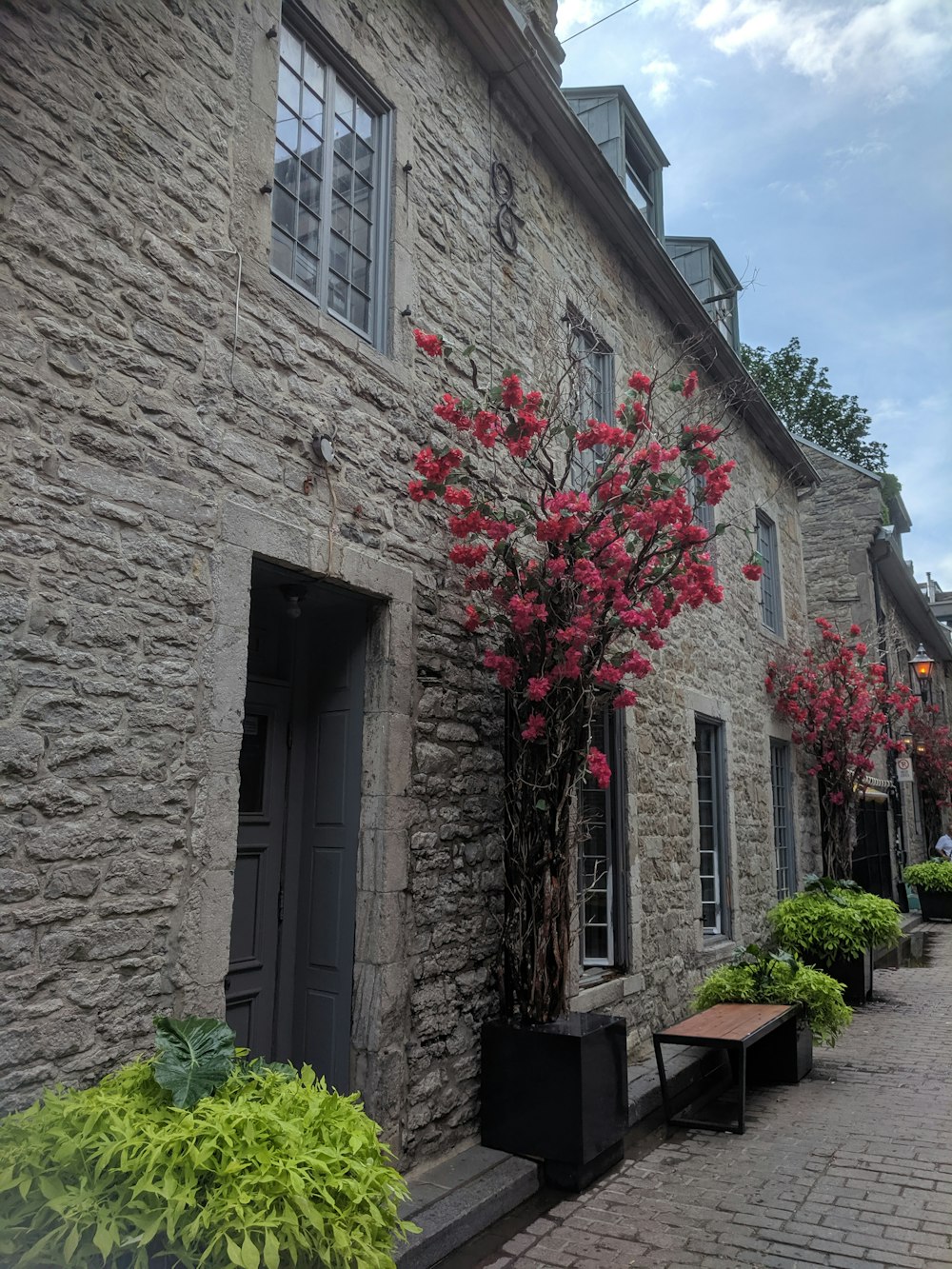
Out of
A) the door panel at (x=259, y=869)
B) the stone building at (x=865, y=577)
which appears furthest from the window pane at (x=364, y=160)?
the stone building at (x=865, y=577)

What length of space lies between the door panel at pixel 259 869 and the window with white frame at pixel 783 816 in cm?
761

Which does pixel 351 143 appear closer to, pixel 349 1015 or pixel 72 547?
pixel 72 547

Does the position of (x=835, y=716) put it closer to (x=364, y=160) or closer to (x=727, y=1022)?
(x=727, y=1022)

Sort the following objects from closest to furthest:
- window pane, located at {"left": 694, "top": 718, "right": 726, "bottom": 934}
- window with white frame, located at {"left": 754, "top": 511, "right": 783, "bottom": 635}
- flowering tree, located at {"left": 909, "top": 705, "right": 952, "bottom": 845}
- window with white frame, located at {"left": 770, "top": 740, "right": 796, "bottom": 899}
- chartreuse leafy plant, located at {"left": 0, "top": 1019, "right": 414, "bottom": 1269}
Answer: chartreuse leafy plant, located at {"left": 0, "top": 1019, "right": 414, "bottom": 1269} < window pane, located at {"left": 694, "top": 718, "right": 726, "bottom": 934} < window with white frame, located at {"left": 770, "top": 740, "right": 796, "bottom": 899} < window with white frame, located at {"left": 754, "top": 511, "right": 783, "bottom": 635} < flowering tree, located at {"left": 909, "top": 705, "right": 952, "bottom": 845}

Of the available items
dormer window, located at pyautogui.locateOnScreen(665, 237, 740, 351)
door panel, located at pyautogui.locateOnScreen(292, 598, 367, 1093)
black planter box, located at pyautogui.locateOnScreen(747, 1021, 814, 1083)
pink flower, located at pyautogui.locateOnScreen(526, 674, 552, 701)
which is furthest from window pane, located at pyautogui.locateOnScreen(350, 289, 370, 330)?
dormer window, located at pyautogui.locateOnScreen(665, 237, 740, 351)

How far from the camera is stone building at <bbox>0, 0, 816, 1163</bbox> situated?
3104mm

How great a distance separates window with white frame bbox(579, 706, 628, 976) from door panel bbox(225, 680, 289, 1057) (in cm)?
276

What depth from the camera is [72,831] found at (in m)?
3.06

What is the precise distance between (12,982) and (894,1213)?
148 inches

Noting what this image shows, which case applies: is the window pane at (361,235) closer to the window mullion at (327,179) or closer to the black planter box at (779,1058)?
the window mullion at (327,179)

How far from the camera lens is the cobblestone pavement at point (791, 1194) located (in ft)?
12.4

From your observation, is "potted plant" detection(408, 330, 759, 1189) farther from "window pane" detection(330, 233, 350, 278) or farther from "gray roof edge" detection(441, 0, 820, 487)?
"gray roof edge" detection(441, 0, 820, 487)

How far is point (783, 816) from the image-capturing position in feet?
36.8

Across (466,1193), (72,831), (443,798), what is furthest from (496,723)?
(72,831)
